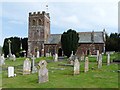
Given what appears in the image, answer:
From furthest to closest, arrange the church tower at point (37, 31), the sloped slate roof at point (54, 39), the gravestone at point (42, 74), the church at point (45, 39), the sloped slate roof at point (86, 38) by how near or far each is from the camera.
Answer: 1. the sloped slate roof at point (54, 39)
2. the church tower at point (37, 31)
3. the church at point (45, 39)
4. the sloped slate roof at point (86, 38)
5. the gravestone at point (42, 74)

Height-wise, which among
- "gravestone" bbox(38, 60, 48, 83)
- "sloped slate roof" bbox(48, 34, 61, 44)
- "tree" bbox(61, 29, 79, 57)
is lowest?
"gravestone" bbox(38, 60, 48, 83)

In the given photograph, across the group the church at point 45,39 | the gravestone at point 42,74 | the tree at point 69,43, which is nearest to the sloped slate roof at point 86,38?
the church at point 45,39

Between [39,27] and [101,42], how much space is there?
20018 mm

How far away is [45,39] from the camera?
76.2 metres

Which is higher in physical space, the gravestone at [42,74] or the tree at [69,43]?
the tree at [69,43]

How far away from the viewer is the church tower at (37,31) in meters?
74.6

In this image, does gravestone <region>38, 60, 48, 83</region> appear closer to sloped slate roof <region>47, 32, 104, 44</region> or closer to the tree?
the tree

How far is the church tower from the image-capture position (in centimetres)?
7462

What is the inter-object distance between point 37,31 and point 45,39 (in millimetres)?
3586

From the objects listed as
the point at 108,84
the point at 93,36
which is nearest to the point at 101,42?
the point at 93,36

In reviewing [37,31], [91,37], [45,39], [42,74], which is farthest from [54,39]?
[42,74]

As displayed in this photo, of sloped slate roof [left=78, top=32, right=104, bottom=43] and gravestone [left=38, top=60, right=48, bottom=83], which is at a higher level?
sloped slate roof [left=78, top=32, right=104, bottom=43]

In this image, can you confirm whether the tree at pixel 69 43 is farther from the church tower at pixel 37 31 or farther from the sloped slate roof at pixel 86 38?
the church tower at pixel 37 31

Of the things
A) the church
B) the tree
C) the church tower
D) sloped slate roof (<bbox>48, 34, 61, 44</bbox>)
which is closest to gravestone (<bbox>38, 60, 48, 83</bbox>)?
the tree
